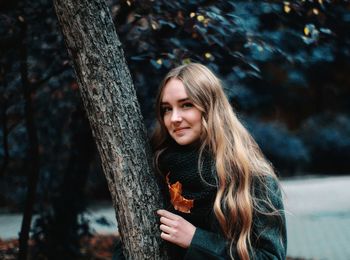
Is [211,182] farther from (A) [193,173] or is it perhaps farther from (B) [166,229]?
(B) [166,229]

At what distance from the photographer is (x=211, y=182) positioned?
2008 millimetres

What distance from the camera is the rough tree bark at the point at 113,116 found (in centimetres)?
194

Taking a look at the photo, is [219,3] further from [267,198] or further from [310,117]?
[310,117]

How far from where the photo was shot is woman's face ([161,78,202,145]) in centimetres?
209

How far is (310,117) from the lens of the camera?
768 inches

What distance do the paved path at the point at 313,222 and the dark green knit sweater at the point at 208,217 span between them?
9.56ft

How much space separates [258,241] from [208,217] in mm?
233

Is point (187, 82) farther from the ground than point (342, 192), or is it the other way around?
point (187, 82)

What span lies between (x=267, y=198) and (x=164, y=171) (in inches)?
19.5

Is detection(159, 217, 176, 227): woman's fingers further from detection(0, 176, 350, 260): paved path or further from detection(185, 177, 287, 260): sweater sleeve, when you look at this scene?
detection(0, 176, 350, 260): paved path

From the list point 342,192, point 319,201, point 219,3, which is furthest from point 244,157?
point 342,192

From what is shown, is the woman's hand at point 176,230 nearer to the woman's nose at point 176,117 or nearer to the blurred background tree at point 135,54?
the woman's nose at point 176,117

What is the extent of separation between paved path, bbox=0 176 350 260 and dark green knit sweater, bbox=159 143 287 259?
2.91 metres

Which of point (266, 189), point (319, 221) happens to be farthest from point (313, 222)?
point (266, 189)
